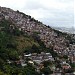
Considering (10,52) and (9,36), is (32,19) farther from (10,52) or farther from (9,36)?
(10,52)

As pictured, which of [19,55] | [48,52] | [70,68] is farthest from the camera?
[48,52]

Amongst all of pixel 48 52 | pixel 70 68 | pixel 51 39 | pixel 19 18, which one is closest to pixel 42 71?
pixel 70 68

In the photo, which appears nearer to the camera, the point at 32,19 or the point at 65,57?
the point at 65,57

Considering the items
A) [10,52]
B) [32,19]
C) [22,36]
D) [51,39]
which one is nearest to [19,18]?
[32,19]

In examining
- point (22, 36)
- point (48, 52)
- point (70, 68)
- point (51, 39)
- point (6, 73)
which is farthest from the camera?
point (51, 39)

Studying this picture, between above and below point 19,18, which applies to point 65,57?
below

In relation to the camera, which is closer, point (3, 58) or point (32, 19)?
point (3, 58)

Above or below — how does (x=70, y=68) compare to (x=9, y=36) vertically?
below

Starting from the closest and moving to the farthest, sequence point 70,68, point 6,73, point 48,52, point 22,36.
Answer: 1. point 6,73
2. point 70,68
3. point 48,52
4. point 22,36

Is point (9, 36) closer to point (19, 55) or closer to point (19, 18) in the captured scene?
point (19, 55)
